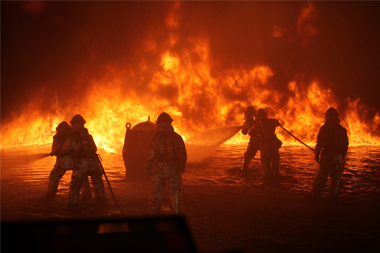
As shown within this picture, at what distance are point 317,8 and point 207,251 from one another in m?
25.7

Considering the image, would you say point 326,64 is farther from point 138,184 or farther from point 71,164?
point 71,164

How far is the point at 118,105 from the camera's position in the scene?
20.0m

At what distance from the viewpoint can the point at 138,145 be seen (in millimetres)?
8367

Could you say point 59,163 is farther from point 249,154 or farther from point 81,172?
point 249,154

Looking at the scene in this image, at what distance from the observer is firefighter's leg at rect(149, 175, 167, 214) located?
195 inches

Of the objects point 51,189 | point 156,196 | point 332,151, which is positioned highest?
point 332,151

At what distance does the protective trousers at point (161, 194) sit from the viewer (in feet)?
16.3

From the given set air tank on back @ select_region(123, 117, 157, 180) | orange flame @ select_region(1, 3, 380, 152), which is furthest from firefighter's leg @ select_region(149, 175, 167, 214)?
orange flame @ select_region(1, 3, 380, 152)

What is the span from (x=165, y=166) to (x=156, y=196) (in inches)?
22.8

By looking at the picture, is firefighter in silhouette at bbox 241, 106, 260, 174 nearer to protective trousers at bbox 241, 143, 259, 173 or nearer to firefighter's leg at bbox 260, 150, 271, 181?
protective trousers at bbox 241, 143, 259, 173

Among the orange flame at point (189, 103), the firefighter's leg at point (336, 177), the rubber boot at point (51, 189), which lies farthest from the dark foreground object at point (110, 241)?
the orange flame at point (189, 103)

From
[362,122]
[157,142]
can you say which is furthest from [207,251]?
[362,122]

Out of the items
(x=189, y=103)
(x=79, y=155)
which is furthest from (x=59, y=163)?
(x=189, y=103)

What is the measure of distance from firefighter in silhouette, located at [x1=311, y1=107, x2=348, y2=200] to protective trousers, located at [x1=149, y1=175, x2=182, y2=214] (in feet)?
11.6
